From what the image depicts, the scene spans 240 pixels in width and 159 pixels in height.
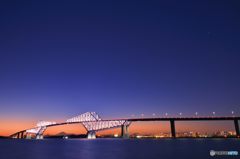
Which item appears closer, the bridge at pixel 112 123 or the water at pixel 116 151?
the water at pixel 116 151

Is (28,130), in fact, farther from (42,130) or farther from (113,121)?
(113,121)

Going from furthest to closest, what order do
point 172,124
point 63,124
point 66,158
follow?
point 63,124, point 172,124, point 66,158

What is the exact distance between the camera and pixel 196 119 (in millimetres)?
120875

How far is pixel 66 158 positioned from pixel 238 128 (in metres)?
101

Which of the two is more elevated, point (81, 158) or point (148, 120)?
point (148, 120)

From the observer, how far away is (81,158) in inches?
1567

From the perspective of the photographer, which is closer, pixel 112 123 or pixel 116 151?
pixel 116 151

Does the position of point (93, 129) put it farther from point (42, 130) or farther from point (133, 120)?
point (42, 130)

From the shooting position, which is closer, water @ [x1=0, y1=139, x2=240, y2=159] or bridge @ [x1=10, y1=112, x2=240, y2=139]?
water @ [x1=0, y1=139, x2=240, y2=159]

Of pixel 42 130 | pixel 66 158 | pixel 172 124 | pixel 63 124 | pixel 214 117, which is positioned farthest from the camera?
pixel 42 130

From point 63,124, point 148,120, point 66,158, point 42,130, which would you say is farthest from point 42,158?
point 42,130

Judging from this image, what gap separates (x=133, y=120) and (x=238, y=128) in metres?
49.0

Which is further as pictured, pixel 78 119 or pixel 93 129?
pixel 78 119

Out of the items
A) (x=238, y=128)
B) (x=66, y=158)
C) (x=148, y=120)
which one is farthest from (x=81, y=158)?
(x=238, y=128)
